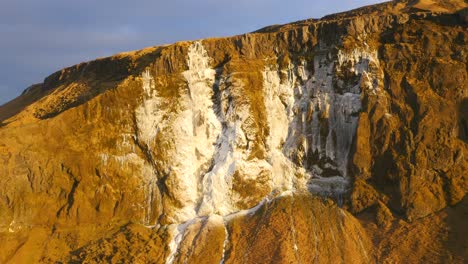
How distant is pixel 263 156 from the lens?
27406 millimetres

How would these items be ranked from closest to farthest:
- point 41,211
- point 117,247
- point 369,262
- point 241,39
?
point 369,262
point 117,247
point 41,211
point 241,39

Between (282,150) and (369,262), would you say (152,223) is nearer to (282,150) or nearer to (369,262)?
(282,150)

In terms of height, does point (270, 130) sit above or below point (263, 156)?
above

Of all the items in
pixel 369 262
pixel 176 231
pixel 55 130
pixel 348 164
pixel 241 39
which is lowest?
pixel 369 262

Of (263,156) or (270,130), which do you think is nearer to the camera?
→ (263,156)

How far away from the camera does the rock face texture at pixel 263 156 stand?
77.7 ft

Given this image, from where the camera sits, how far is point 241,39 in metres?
29.6

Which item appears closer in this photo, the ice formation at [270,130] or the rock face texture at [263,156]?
the rock face texture at [263,156]

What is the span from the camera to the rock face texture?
2369cm

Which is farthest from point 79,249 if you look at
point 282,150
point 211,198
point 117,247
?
point 282,150

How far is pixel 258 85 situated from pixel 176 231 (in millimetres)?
9271

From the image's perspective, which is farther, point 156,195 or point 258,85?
point 258,85

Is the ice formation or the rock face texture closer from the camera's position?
the rock face texture

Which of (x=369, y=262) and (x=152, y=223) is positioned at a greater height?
(x=152, y=223)
